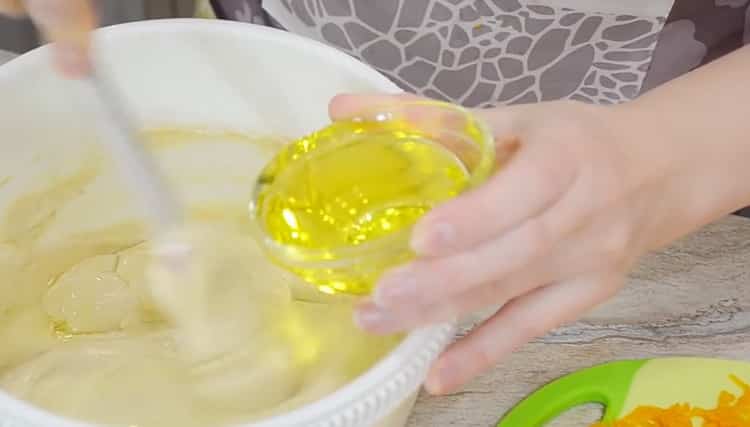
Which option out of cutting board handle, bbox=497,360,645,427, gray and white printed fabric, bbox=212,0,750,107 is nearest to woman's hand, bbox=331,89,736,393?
cutting board handle, bbox=497,360,645,427

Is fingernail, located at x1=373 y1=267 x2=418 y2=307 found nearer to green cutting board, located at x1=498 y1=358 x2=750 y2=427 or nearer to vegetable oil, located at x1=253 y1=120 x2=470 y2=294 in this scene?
vegetable oil, located at x1=253 y1=120 x2=470 y2=294

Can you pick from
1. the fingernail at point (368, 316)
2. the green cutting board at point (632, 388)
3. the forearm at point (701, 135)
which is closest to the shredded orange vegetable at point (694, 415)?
the green cutting board at point (632, 388)

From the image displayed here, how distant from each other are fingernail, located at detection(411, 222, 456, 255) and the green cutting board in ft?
0.77

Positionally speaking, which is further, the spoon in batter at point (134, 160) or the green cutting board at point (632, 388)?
the green cutting board at point (632, 388)

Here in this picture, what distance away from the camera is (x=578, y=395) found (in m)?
0.61

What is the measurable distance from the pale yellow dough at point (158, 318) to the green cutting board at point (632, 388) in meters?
0.13

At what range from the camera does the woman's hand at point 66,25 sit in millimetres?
395

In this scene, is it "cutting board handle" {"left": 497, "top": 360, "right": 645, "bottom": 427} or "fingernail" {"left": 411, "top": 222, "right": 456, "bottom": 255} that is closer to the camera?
"fingernail" {"left": 411, "top": 222, "right": 456, "bottom": 255}

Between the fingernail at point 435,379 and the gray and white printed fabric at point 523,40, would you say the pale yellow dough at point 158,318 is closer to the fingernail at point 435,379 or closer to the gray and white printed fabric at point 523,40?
the fingernail at point 435,379

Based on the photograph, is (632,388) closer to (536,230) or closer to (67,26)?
(536,230)

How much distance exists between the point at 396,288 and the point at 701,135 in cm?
22

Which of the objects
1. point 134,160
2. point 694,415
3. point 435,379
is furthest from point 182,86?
point 694,415

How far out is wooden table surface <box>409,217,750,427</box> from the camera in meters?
0.61

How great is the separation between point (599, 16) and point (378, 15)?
16 cm
